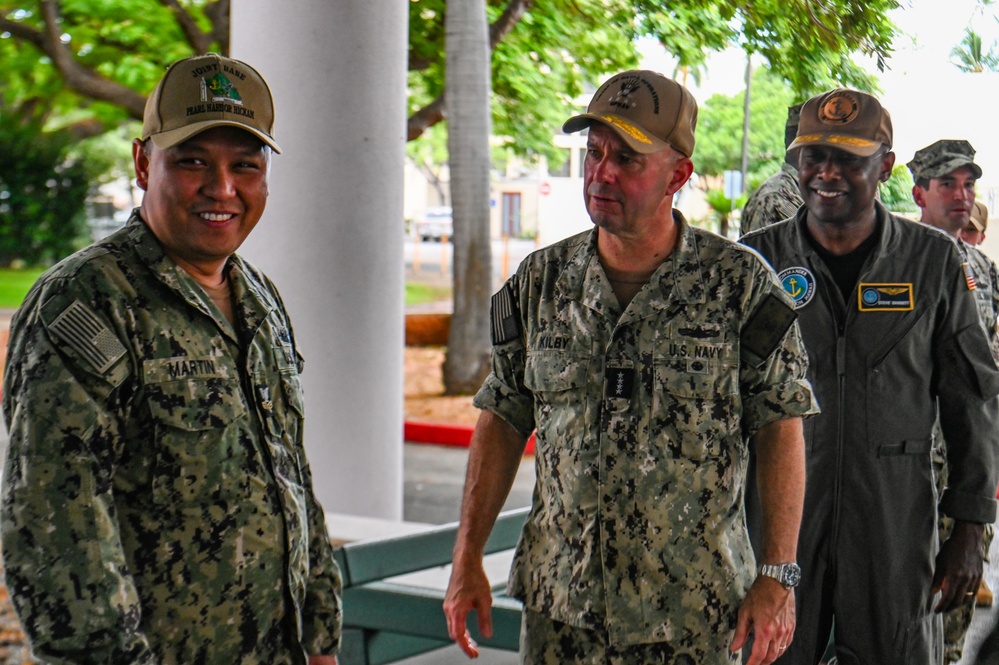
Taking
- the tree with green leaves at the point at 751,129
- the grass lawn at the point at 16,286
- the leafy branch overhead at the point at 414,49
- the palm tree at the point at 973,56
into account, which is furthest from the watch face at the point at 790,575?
the grass lawn at the point at 16,286

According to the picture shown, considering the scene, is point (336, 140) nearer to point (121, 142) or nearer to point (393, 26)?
point (393, 26)

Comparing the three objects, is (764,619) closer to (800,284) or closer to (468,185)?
(800,284)

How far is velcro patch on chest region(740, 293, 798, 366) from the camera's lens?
2.59 m

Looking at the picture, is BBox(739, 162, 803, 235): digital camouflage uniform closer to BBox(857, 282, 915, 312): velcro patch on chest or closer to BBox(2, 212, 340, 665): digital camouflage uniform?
BBox(857, 282, 915, 312): velcro patch on chest

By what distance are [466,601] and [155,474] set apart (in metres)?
0.90

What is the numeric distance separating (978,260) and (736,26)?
147 centimetres

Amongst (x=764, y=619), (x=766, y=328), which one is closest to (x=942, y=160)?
(x=766, y=328)

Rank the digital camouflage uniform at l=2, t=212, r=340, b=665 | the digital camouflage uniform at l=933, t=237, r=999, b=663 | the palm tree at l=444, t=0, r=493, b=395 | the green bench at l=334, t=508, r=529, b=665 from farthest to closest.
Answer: the palm tree at l=444, t=0, r=493, b=395 < the green bench at l=334, t=508, r=529, b=665 < the digital camouflage uniform at l=933, t=237, r=999, b=663 < the digital camouflage uniform at l=2, t=212, r=340, b=665

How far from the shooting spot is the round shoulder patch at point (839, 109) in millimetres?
3303

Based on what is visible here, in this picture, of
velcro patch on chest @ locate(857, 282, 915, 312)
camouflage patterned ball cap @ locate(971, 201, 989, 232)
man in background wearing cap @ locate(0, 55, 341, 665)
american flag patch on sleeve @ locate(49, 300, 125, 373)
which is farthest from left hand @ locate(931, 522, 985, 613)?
camouflage patterned ball cap @ locate(971, 201, 989, 232)

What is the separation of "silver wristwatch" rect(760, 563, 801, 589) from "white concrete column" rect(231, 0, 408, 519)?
355 cm

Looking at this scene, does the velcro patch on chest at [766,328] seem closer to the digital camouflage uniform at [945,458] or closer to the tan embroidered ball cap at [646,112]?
the tan embroidered ball cap at [646,112]

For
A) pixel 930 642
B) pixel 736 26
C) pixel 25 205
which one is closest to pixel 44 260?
pixel 25 205

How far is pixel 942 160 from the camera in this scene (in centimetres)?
504
